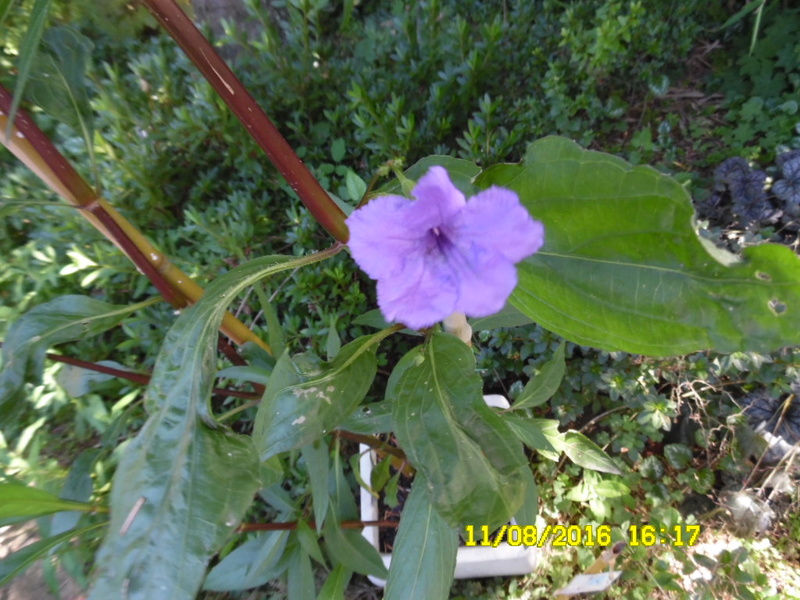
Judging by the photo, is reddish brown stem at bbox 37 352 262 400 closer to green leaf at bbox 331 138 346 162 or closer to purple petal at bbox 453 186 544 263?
purple petal at bbox 453 186 544 263

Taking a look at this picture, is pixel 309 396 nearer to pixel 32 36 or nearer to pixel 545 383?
pixel 32 36

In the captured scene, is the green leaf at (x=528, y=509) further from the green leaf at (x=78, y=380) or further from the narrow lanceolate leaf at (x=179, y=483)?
the green leaf at (x=78, y=380)

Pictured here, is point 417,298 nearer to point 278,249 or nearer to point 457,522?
point 457,522

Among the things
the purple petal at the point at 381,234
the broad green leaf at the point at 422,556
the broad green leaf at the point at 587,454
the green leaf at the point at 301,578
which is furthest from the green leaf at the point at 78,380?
the broad green leaf at the point at 587,454

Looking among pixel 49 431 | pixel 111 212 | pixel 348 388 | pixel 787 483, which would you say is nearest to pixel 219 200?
pixel 49 431

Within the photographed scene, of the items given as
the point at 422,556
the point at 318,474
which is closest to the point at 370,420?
the point at 318,474

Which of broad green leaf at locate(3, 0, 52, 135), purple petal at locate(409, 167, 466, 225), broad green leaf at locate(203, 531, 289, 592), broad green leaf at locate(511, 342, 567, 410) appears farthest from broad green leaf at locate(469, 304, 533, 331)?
broad green leaf at locate(3, 0, 52, 135)

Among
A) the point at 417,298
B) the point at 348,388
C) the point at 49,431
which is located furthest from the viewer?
the point at 49,431
